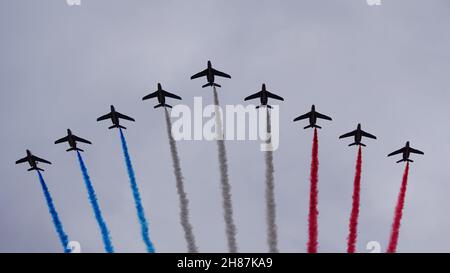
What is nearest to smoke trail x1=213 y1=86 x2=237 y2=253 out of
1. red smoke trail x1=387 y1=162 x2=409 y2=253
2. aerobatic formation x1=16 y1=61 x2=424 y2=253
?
aerobatic formation x1=16 y1=61 x2=424 y2=253

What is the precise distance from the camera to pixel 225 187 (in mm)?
110812

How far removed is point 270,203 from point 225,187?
7.72 metres

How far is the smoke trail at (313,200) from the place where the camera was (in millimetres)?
103988

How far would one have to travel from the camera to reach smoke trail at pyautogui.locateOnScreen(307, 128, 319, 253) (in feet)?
341

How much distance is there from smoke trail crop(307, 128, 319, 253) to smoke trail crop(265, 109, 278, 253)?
17.6 ft

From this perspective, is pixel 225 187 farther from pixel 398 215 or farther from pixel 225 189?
pixel 398 215

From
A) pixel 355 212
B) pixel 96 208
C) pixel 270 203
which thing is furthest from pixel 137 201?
pixel 355 212

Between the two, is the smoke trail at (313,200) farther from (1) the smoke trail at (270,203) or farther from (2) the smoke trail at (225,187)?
(2) the smoke trail at (225,187)

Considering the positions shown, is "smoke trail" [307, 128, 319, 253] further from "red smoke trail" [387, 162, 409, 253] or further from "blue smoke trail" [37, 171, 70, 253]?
"blue smoke trail" [37, 171, 70, 253]
